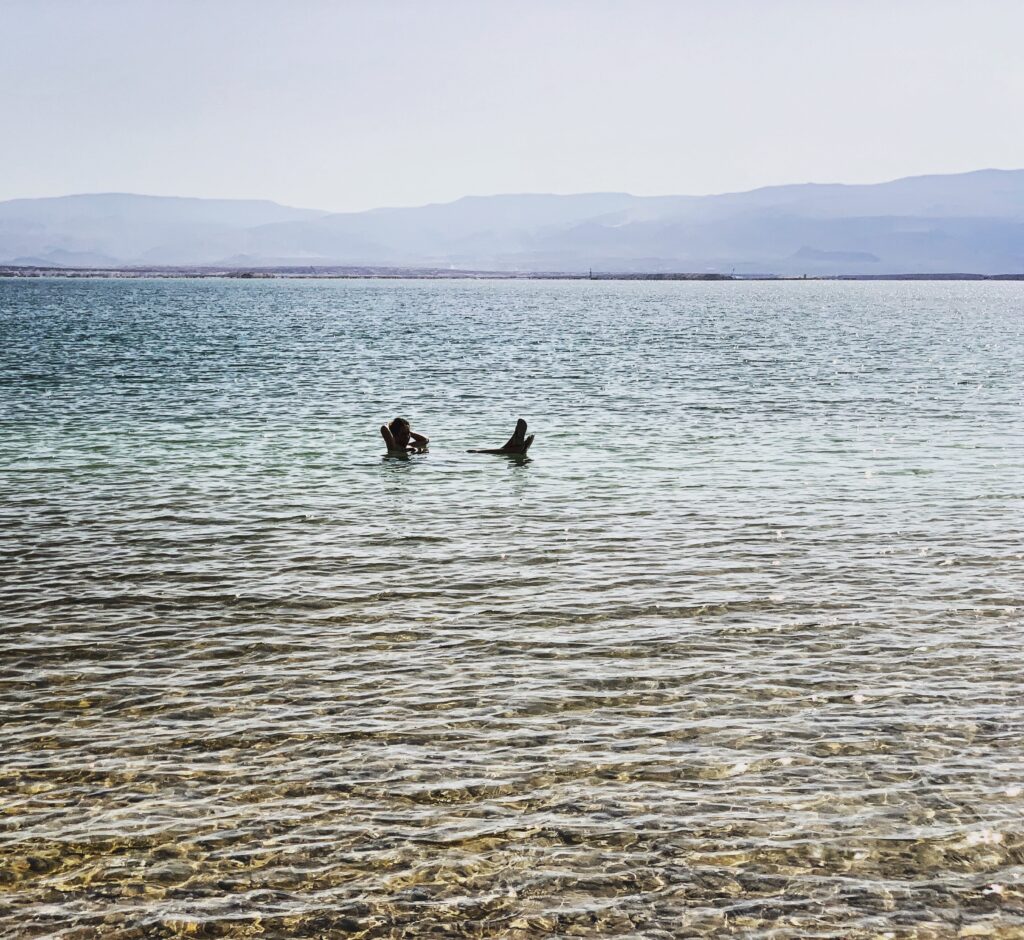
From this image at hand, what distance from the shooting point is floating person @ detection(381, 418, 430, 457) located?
3000 centimetres

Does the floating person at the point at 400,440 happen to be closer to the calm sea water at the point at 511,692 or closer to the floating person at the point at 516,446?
the calm sea water at the point at 511,692

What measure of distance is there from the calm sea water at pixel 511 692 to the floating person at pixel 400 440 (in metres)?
0.60

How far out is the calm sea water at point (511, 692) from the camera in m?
8.50

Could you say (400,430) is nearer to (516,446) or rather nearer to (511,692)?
(516,446)

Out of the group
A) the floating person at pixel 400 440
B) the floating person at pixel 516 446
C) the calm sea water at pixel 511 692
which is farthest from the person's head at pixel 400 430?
the floating person at pixel 516 446

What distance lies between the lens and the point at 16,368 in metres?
58.3

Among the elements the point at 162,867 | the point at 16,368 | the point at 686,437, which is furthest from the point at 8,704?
the point at 16,368

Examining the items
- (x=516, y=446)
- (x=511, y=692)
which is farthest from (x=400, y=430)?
(x=511, y=692)

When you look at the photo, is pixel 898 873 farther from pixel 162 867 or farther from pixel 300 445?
pixel 300 445

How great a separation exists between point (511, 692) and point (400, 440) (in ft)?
60.3

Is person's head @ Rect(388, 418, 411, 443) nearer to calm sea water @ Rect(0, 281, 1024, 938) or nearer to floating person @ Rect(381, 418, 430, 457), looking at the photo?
floating person @ Rect(381, 418, 430, 457)

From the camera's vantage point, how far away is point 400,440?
99.3 ft

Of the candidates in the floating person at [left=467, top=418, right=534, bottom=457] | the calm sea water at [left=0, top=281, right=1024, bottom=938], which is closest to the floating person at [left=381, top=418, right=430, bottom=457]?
the calm sea water at [left=0, top=281, right=1024, bottom=938]

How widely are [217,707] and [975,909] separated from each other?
25.2 ft
